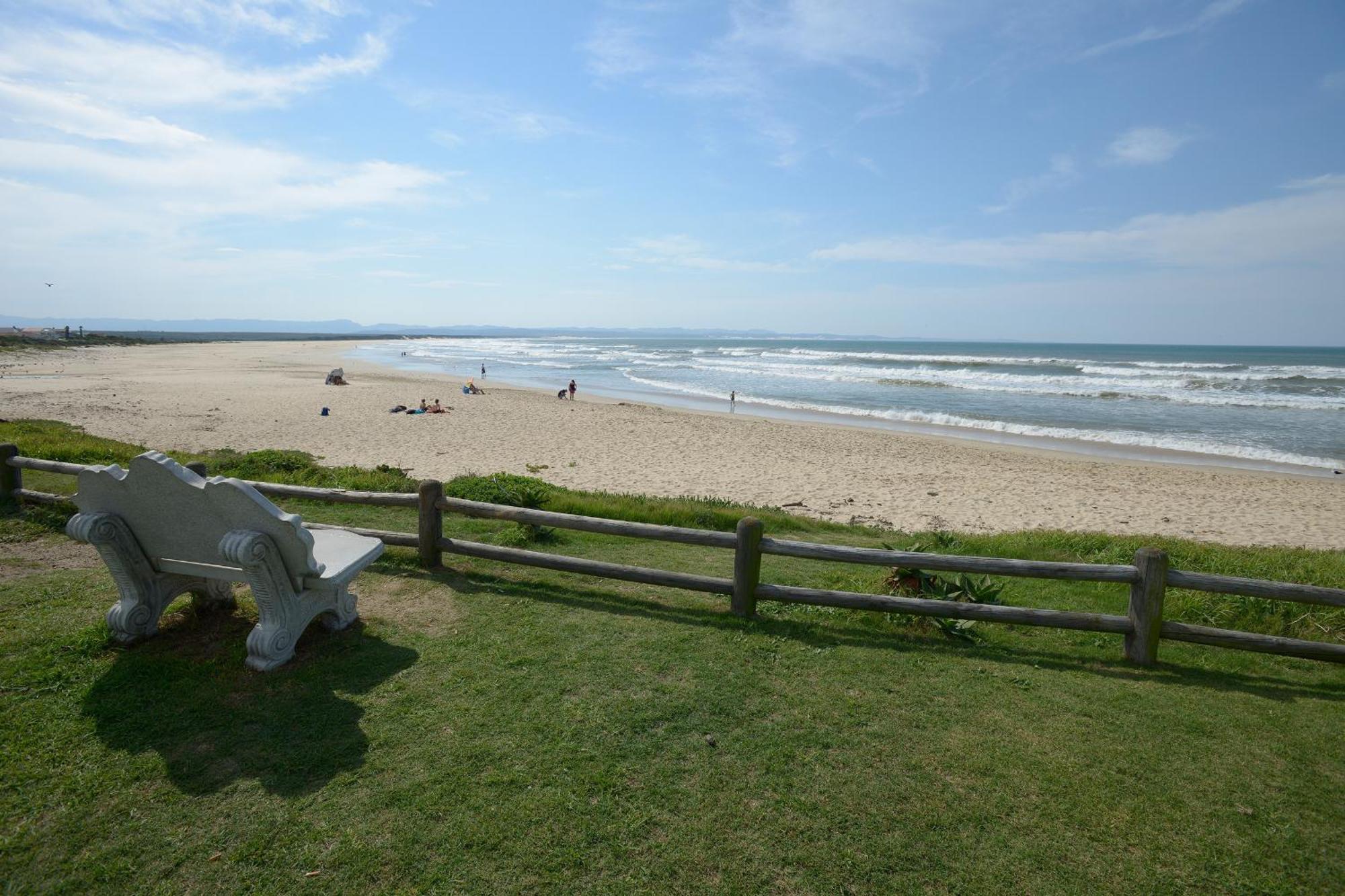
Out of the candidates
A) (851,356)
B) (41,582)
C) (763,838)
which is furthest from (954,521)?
(851,356)

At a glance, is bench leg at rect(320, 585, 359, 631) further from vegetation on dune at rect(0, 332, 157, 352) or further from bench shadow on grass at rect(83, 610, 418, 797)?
vegetation on dune at rect(0, 332, 157, 352)

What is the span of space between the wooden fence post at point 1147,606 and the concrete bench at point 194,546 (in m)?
5.51

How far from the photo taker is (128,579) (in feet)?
14.6

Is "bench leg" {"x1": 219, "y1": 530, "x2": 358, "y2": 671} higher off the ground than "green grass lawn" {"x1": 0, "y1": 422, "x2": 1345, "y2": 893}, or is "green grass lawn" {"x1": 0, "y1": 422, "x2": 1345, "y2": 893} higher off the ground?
"bench leg" {"x1": 219, "y1": 530, "x2": 358, "y2": 671}

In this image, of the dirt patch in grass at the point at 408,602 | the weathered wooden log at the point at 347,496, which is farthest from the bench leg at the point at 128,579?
the weathered wooden log at the point at 347,496

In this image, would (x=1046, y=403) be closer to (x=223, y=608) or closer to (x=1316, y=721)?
(x=1316, y=721)

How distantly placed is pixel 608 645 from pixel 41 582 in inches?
181

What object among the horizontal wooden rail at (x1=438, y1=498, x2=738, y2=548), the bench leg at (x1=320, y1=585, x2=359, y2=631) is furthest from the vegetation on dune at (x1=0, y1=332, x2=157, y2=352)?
the bench leg at (x1=320, y1=585, x2=359, y2=631)

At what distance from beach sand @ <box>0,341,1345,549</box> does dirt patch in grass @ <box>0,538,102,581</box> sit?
20.9 ft

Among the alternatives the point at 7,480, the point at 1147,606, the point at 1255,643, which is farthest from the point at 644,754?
the point at 7,480

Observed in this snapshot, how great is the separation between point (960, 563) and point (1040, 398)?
3393 cm

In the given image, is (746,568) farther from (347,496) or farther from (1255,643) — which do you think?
(347,496)

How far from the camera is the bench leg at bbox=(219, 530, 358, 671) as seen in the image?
158 inches

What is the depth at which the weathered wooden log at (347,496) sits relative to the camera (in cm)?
632
